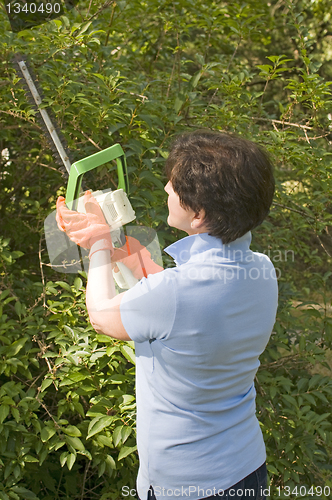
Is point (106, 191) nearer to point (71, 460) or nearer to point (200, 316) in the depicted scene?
point (200, 316)

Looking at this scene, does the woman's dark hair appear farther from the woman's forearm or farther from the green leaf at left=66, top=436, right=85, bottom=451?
the green leaf at left=66, top=436, right=85, bottom=451

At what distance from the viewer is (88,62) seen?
2086 millimetres

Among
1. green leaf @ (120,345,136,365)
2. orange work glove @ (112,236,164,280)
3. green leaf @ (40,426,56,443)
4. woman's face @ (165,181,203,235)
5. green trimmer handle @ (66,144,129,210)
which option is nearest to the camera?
woman's face @ (165,181,203,235)

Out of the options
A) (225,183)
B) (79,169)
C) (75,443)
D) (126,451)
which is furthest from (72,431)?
(225,183)

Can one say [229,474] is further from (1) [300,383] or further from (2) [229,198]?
(1) [300,383]

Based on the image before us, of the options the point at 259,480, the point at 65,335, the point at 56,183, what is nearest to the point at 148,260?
the point at 65,335

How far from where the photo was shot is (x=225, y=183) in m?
1.02

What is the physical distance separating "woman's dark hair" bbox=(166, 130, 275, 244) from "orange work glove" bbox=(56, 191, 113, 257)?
22cm

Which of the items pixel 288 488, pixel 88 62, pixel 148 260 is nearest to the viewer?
pixel 148 260

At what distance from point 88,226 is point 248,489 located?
0.82 m

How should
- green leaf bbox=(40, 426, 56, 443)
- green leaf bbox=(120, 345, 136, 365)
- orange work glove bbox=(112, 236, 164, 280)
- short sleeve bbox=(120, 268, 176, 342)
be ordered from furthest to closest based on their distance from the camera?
green leaf bbox=(40, 426, 56, 443)
green leaf bbox=(120, 345, 136, 365)
orange work glove bbox=(112, 236, 164, 280)
short sleeve bbox=(120, 268, 176, 342)

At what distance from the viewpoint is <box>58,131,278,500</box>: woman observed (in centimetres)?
100

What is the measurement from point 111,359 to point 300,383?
0.98m

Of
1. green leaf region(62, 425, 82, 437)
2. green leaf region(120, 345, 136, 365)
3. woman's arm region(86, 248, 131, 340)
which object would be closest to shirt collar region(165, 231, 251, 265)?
woman's arm region(86, 248, 131, 340)
